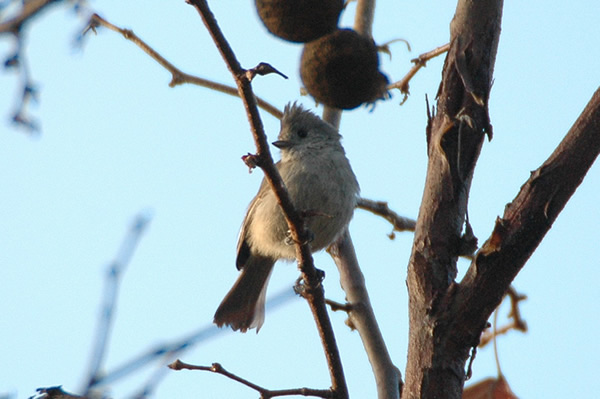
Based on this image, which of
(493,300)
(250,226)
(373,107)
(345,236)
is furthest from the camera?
(250,226)

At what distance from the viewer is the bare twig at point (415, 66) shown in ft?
13.5

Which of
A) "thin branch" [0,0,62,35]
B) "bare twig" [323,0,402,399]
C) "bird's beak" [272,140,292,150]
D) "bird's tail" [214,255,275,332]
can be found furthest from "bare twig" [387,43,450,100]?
"thin branch" [0,0,62,35]

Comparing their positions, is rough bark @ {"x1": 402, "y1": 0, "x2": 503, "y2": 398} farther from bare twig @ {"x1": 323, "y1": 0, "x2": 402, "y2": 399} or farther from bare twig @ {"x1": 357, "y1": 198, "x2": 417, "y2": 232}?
bare twig @ {"x1": 357, "y1": 198, "x2": 417, "y2": 232}

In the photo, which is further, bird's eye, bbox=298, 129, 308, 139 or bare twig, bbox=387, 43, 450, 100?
bird's eye, bbox=298, 129, 308, 139

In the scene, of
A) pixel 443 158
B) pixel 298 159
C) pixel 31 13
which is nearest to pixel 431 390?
pixel 443 158

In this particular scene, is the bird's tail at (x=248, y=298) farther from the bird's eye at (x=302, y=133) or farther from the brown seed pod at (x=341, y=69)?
the brown seed pod at (x=341, y=69)

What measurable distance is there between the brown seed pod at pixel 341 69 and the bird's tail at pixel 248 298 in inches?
61.2

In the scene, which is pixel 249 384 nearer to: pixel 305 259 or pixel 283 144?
pixel 305 259

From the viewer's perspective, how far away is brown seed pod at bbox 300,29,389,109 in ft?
13.5

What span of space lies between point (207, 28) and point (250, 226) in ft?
9.18

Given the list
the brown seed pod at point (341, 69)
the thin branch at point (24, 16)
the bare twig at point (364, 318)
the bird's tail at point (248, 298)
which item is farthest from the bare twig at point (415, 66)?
the thin branch at point (24, 16)

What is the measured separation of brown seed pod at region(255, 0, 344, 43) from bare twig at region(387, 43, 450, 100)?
556mm

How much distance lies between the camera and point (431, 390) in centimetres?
291

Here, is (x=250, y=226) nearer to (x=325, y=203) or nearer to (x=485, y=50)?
(x=325, y=203)
